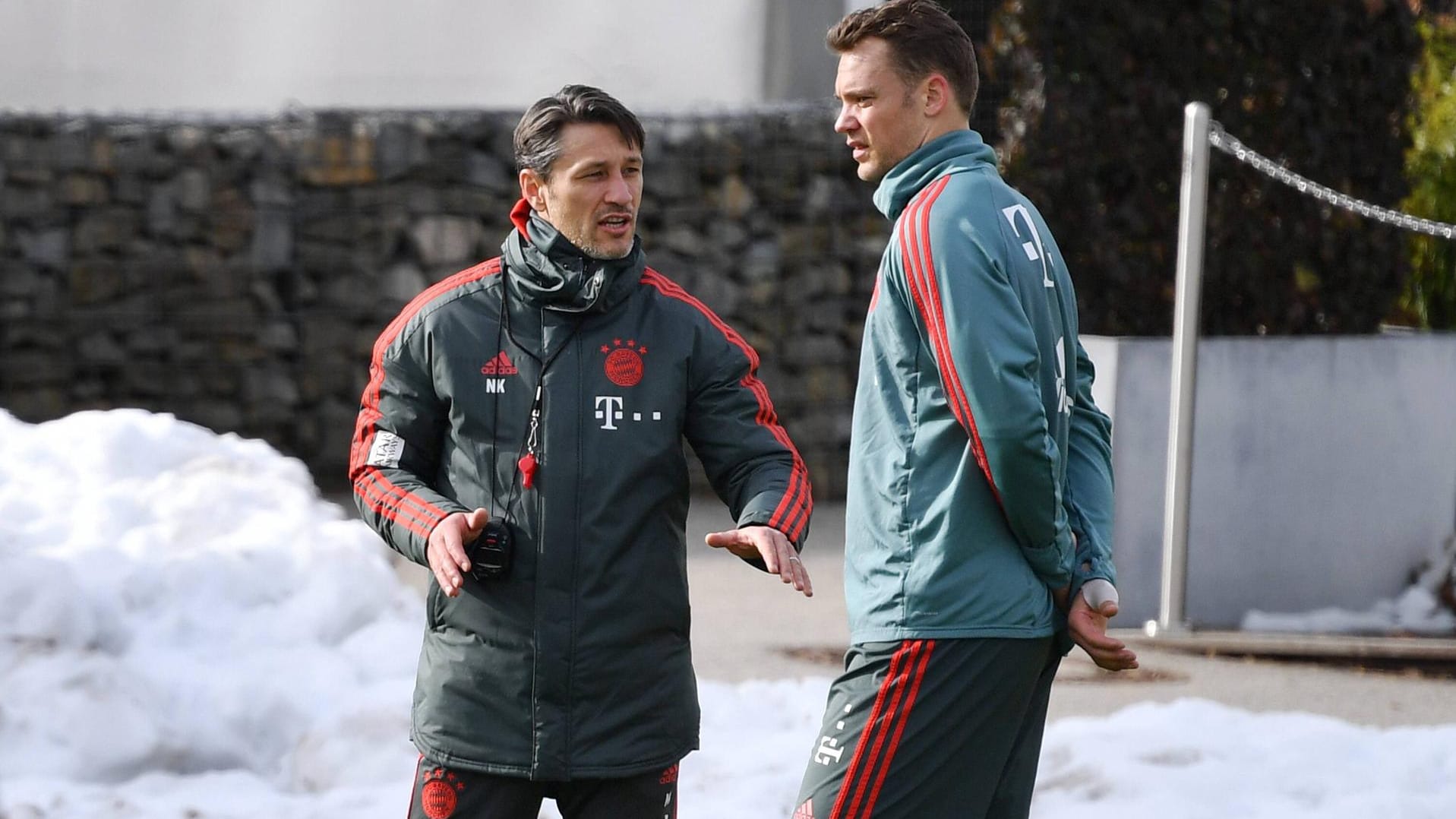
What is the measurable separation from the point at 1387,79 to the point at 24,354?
6.30 meters

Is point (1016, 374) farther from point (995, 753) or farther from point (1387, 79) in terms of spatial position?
point (1387, 79)

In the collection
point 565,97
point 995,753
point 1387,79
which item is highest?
point 1387,79

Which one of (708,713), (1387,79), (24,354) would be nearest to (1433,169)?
(1387,79)

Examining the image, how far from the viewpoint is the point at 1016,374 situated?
112 inches

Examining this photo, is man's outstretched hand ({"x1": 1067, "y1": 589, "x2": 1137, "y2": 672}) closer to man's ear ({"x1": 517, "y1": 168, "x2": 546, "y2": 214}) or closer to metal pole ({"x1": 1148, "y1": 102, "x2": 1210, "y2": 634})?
man's ear ({"x1": 517, "y1": 168, "x2": 546, "y2": 214})

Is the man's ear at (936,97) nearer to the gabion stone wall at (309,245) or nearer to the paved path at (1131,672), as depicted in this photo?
the paved path at (1131,672)

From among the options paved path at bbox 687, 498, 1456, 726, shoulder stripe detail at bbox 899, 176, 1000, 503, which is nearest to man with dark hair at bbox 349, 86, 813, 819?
shoulder stripe detail at bbox 899, 176, 1000, 503

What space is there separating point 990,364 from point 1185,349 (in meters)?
3.77

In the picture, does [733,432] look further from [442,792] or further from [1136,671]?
[1136,671]

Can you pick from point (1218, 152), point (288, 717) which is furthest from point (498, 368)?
point (1218, 152)

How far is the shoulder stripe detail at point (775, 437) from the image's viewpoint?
9.81 feet

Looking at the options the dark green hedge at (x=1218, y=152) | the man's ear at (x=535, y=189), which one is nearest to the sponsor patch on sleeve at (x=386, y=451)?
the man's ear at (x=535, y=189)

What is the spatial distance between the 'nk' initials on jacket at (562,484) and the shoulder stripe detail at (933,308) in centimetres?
32

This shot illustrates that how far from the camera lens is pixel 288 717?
5.12m
